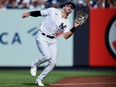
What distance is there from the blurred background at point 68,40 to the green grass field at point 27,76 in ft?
1.73

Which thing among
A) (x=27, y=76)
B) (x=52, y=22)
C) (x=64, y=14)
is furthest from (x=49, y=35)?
(x=27, y=76)

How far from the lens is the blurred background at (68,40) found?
15195 millimetres

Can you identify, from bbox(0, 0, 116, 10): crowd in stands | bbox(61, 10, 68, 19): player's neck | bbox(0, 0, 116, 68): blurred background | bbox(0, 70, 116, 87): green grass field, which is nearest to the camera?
bbox(61, 10, 68, 19): player's neck

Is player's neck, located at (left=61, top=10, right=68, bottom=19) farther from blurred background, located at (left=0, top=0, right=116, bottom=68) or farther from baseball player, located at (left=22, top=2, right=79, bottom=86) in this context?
blurred background, located at (left=0, top=0, right=116, bottom=68)

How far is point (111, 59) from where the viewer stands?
611 inches

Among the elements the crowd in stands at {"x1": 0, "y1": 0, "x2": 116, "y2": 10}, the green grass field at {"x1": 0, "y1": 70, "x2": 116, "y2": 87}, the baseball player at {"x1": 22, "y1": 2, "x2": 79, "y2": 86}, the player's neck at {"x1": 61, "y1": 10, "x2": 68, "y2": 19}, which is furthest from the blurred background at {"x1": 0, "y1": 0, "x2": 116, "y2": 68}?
the player's neck at {"x1": 61, "y1": 10, "x2": 68, "y2": 19}

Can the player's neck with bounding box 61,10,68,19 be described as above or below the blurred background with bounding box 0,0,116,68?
above

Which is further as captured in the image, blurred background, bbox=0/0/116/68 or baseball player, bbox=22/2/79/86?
blurred background, bbox=0/0/116/68

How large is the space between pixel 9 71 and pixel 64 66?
1744 millimetres

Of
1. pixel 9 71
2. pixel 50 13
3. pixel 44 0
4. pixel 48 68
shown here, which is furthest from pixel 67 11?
pixel 44 0

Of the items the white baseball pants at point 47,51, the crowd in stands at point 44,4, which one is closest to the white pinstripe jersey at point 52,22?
the white baseball pants at point 47,51

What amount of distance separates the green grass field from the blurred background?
53 centimetres

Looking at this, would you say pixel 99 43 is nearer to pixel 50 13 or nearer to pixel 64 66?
pixel 64 66

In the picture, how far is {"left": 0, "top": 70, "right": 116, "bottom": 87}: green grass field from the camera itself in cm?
1165
